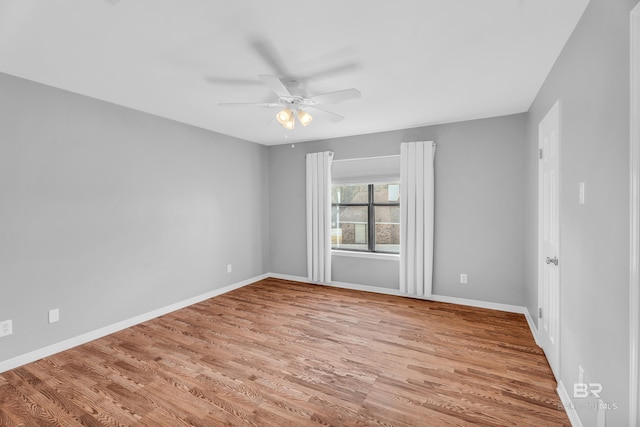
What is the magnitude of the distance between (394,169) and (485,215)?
4.57 ft

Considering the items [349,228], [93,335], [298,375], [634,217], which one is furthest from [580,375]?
[93,335]

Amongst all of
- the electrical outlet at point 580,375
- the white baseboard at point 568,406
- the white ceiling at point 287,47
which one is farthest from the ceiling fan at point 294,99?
the white baseboard at point 568,406

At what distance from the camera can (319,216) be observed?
495 cm

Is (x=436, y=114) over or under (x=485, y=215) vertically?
over

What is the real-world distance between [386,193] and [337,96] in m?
2.54

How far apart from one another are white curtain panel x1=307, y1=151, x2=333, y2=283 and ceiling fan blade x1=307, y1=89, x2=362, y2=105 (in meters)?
2.29

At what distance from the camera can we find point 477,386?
219 centimetres

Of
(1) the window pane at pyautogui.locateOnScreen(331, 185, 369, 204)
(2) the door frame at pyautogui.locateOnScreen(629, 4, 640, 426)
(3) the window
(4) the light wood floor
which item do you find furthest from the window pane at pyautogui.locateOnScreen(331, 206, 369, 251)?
(2) the door frame at pyautogui.locateOnScreen(629, 4, 640, 426)

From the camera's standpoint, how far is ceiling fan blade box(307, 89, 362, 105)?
232 centimetres

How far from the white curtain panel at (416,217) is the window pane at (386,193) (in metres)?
0.33

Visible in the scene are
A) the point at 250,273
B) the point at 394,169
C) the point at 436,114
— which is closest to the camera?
the point at 436,114

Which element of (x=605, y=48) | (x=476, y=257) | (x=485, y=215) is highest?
(x=605, y=48)

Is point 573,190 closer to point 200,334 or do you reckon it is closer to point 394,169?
point 394,169

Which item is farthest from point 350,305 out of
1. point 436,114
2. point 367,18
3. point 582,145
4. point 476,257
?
point 367,18
